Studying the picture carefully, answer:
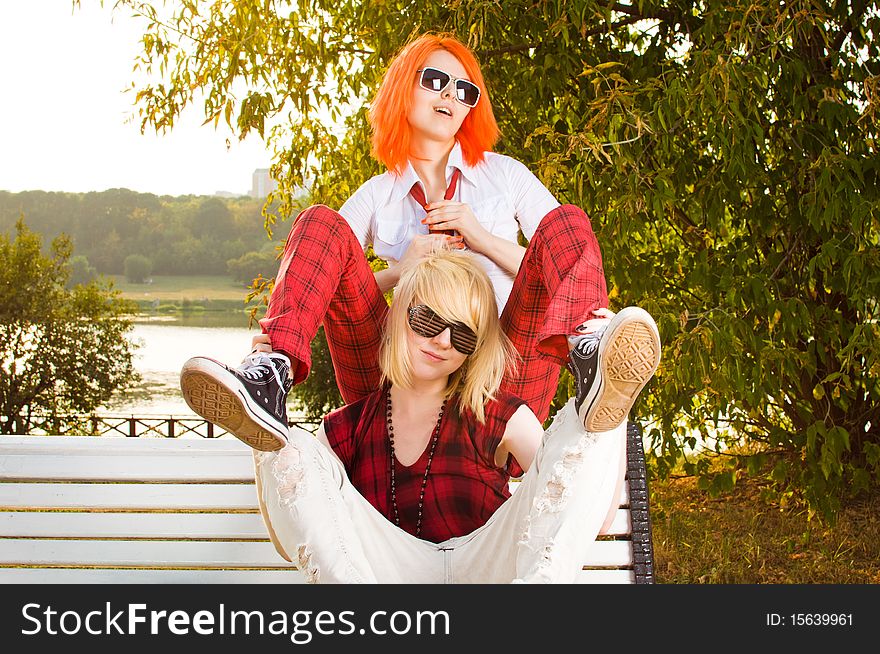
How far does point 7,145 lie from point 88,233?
917 millimetres

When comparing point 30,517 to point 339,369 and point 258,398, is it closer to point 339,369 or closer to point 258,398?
point 339,369

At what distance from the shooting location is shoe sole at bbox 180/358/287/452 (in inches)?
56.1

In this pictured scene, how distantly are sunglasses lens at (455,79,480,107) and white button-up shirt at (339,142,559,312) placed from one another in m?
0.14

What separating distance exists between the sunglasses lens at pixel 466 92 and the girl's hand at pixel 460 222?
0.31 m

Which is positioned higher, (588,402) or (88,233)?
(88,233)

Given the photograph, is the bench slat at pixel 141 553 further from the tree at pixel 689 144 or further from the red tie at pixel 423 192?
the tree at pixel 689 144

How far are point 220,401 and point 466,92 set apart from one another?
49.1 inches

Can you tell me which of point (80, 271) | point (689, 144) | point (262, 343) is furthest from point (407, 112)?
point (80, 271)

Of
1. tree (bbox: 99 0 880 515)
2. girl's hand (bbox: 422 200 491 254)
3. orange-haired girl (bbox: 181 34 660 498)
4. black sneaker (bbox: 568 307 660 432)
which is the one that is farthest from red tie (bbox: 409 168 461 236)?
black sneaker (bbox: 568 307 660 432)

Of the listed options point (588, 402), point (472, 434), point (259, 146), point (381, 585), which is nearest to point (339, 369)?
point (472, 434)

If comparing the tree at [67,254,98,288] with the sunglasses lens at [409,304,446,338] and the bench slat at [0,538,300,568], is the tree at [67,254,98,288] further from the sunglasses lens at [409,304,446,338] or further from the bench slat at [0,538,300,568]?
the sunglasses lens at [409,304,446,338]

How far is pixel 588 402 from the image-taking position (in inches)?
57.6

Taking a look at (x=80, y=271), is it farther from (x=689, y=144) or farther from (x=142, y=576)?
(x=142, y=576)

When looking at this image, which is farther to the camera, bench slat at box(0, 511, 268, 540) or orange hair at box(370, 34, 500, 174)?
orange hair at box(370, 34, 500, 174)
